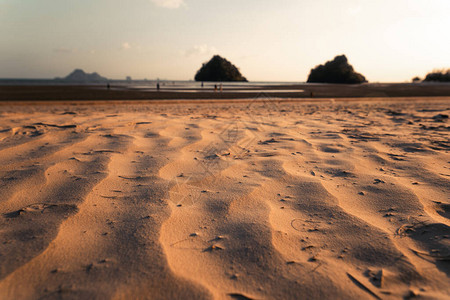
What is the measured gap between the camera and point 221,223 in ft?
3.42

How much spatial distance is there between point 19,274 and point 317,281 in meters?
0.85

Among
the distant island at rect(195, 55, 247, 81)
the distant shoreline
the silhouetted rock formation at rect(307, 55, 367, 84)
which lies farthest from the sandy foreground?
the distant island at rect(195, 55, 247, 81)

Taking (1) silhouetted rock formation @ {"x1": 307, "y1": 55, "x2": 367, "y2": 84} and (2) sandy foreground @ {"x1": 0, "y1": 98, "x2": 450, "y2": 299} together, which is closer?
(2) sandy foreground @ {"x1": 0, "y1": 98, "x2": 450, "y2": 299}

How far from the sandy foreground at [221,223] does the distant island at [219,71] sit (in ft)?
273

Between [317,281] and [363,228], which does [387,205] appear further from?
[317,281]

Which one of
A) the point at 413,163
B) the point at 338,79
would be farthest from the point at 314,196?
the point at 338,79

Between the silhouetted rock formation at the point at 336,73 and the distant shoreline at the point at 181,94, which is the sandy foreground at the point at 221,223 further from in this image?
the silhouetted rock formation at the point at 336,73

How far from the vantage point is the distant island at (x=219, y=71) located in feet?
273

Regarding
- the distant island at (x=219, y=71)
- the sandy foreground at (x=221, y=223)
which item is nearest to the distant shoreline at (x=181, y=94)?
the sandy foreground at (x=221, y=223)

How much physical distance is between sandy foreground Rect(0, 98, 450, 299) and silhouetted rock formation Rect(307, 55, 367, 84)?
6873 centimetres

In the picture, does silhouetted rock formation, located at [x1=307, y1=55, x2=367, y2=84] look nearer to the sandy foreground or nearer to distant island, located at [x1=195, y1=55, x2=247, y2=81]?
distant island, located at [x1=195, y1=55, x2=247, y2=81]

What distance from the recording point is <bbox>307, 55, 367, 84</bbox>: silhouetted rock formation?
2457 inches

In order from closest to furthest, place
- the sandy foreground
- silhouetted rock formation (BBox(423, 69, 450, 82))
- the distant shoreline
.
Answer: the sandy foreground, the distant shoreline, silhouetted rock formation (BBox(423, 69, 450, 82))

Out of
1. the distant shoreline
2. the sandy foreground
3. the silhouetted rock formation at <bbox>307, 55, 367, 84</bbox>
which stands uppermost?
the silhouetted rock formation at <bbox>307, 55, 367, 84</bbox>
